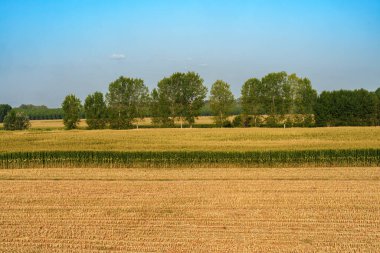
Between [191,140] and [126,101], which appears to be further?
[126,101]

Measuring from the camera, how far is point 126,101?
6781 centimetres

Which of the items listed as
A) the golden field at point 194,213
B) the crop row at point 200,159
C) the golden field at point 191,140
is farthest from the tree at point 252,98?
the golden field at point 194,213

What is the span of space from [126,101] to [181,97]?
932cm

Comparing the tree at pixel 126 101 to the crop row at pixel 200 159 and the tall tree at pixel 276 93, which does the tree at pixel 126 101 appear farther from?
the crop row at pixel 200 159

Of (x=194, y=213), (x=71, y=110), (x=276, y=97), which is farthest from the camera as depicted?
(x=71, y=110)

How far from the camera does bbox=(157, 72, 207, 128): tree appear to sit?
220 feet

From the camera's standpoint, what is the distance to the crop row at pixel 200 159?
1014 inches

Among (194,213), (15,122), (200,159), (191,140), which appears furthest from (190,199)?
(15,122)

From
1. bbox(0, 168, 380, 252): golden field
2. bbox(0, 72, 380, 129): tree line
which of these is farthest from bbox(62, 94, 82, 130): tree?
bbox(0, 168, 380, 252): golden field

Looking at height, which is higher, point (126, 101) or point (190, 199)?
point (126, 101)

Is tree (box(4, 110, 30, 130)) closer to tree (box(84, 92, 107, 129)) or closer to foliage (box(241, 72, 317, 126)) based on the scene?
tree (box(84, 92, 107, 129))

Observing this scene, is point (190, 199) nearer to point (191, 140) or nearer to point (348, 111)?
point (191, 140)

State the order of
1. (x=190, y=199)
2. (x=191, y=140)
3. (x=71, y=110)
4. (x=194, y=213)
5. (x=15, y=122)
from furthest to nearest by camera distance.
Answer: (x=15, y=122), (x=71, y=110), (x=191, y=140), (x=190, y=199), (x=194, y=213)

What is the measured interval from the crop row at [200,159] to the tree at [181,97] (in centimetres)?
3967
